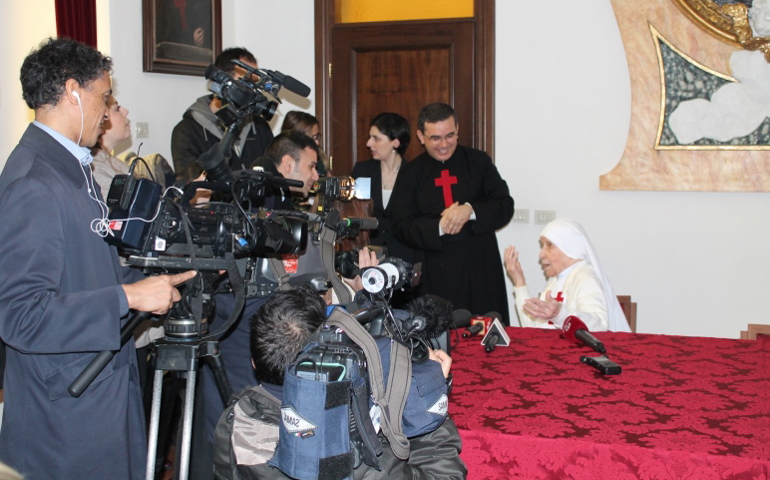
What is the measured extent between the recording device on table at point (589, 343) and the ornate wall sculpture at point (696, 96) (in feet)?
7.19

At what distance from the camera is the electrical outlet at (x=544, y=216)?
4738 mm

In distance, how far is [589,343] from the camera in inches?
97.4

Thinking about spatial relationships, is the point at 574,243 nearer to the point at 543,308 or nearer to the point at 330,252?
the point at 543,308

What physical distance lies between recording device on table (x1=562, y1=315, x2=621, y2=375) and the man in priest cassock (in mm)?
Result: 1522

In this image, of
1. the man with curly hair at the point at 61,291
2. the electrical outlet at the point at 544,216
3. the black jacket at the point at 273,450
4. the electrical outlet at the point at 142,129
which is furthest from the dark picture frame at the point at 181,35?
the black jacket at the point at 273,450

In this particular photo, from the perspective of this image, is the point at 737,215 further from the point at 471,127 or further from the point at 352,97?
the point at 352,97

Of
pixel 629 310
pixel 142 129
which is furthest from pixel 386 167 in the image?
pixel 629 310

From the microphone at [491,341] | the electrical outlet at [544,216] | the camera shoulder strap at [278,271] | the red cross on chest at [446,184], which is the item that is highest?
the red cross on chest at [446,184]

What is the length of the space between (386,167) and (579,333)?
7.16ft

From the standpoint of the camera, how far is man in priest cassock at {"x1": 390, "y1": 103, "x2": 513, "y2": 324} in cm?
415

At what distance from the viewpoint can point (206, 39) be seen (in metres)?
4.92

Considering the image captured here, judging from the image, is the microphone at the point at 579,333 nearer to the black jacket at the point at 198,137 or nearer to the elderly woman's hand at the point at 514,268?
Result: the elderly woman's hand at the point at 514,268

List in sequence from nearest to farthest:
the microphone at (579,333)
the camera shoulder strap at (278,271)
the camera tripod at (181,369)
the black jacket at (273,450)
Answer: the black jacket at (273,450)
the camera tripod at (181,369)
the camera shoulder strap at (278,271)
the microphone at (579,333)

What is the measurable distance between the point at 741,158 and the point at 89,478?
3858 mm
